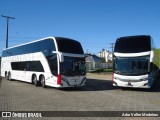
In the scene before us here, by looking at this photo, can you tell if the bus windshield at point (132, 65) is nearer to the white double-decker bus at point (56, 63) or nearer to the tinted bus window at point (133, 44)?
the tinted bus window at point (133, 44)

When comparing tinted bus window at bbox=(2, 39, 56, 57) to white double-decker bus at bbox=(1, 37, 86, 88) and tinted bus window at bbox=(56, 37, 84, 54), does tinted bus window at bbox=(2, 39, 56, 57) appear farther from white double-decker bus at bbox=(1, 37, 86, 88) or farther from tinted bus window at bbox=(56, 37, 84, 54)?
tinted bus window at bbox=(56, 37, 84, 54)

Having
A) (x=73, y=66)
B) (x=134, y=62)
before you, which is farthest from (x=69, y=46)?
(x=134, y=62)

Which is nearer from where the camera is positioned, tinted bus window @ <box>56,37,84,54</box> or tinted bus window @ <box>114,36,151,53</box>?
tinted bus window @ <box>114,36,151,53</box>

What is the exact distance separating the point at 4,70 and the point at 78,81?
634 inches

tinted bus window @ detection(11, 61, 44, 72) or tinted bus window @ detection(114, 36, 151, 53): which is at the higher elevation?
tinted bus window @ detection(114, 36, 151, 53)

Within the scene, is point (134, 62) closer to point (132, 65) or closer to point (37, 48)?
point (132, 65)

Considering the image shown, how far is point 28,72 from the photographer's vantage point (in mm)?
21641

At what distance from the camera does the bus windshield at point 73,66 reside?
1637 centimetres

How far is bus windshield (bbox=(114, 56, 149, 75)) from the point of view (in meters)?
16.2

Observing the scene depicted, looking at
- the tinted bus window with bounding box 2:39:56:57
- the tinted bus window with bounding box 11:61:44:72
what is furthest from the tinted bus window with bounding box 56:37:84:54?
the tinted bus window with bounding box 11:61:44:72

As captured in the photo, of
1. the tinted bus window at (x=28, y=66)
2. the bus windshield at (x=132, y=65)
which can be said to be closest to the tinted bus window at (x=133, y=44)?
the bus windshield at (x=132, y=65)

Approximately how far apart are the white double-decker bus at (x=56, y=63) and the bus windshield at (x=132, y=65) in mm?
2528

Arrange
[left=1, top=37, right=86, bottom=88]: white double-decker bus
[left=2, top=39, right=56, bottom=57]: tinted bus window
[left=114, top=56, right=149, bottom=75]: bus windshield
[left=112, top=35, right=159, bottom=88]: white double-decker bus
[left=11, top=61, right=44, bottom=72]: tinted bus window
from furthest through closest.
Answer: [left=11, top=61, right=44, bottom=72]: tinted bus window < [left=2, top=39, right=56, bottom=57]: tinted bus window < [left=1, top=37, right=86, bottom=88]: white double-decker bus < [left=114, top=56, right=149, bottom=75]: bus windshield < [left=112, top=35, right=159, bottom=88]: white double-decker bus

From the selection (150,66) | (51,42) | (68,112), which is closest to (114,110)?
(68,112)
